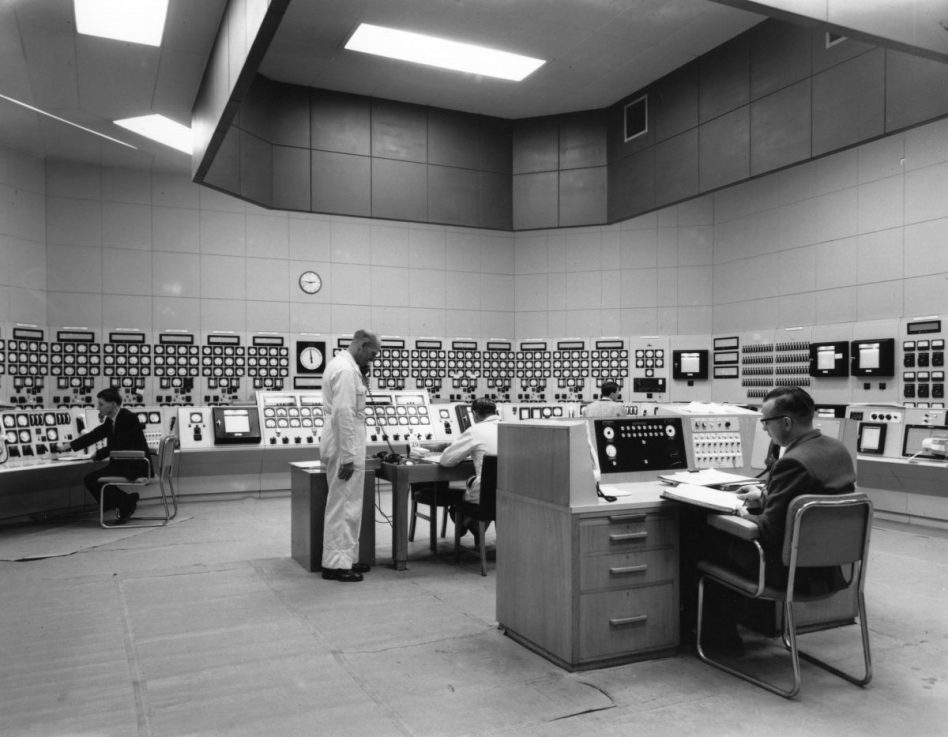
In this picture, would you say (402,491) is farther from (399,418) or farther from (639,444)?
(399,418)

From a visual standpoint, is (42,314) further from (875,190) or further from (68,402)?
(875,190)

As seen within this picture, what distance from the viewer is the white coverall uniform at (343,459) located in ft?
15.5

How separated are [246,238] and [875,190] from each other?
7408 millimetres

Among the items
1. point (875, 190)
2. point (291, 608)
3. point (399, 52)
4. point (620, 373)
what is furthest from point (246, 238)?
point (875, 190)

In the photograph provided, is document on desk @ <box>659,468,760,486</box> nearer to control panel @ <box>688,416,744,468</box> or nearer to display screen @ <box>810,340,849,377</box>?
control panel @ <box>688,416,744,468</box>

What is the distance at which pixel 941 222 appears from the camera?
734 centimetres

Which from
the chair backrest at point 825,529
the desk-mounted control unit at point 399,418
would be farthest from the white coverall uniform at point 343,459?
the desk-mounted control unit at point 399,418

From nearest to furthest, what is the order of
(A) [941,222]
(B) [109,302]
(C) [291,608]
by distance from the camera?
(C) [291,608], (A) [941,222], (B) [109,302]

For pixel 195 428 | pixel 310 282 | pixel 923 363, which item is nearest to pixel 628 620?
pixel 923 363

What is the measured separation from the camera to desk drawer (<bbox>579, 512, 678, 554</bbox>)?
3223 mm

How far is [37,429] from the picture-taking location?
6.93 metres

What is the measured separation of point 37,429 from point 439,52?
5.62 m

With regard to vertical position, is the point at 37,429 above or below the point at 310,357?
below

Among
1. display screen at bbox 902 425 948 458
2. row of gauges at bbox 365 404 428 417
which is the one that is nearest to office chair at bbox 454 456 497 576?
row of gauges at bbox 365 404 428 417
